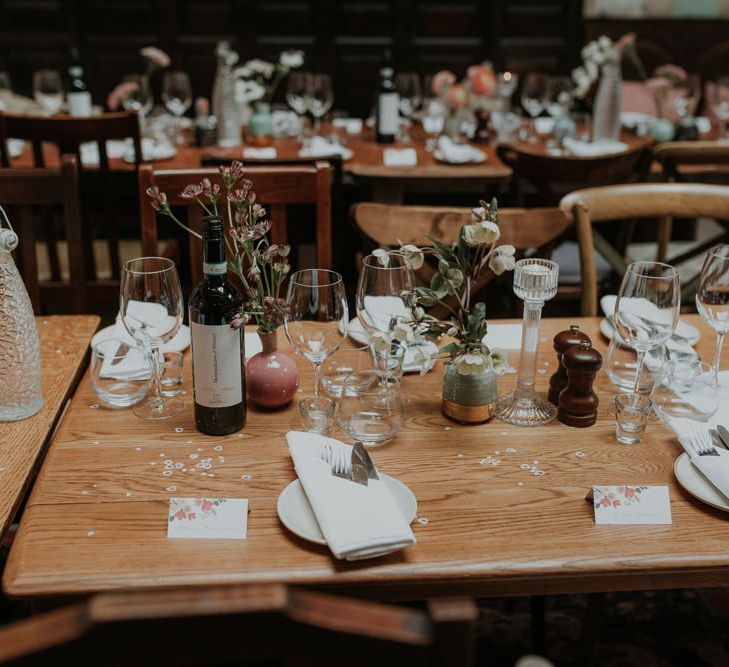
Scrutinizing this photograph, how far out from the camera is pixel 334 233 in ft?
9.37

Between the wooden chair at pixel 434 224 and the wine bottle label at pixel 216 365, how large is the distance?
68cm

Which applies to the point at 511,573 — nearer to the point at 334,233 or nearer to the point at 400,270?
the point at 400,270

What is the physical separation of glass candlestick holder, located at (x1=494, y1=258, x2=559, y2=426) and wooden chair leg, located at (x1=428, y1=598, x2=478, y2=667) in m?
0.76

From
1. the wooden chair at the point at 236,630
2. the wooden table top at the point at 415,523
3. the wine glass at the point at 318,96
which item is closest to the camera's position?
the wooden chair at the point at 236,630

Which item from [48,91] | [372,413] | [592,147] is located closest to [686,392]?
[372,413]

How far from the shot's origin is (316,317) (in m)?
1.28

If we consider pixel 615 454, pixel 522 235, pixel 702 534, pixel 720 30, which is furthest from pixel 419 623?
pixel 720 30

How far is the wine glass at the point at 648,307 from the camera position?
1318 mm

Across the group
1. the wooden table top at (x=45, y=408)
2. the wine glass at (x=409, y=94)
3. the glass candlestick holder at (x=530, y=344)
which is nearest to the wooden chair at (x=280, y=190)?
the wooden table top at (x=45, y=408)

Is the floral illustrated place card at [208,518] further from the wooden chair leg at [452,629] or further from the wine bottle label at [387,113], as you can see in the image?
the wine bottle label at [387,113]

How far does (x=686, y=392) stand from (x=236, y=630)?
1.02m

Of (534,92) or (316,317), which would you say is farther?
(534,92)

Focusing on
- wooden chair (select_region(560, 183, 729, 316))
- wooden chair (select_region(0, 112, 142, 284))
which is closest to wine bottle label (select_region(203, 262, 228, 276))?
wooden chair (select_region(560, 183, 729, 316))

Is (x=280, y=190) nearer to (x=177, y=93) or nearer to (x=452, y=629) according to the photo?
(x=452, y=629)
